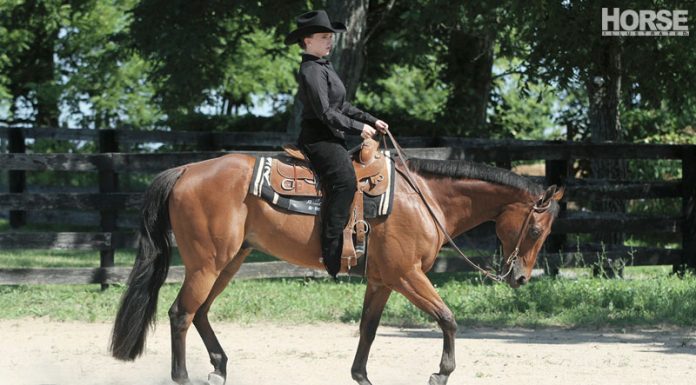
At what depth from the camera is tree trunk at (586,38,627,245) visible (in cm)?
1367

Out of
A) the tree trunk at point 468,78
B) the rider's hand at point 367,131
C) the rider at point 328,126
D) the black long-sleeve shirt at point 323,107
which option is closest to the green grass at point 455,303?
the rider at point 328,126

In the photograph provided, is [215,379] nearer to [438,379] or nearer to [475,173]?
[438,379]

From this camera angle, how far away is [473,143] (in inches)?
602

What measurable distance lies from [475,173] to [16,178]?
12.7 meters

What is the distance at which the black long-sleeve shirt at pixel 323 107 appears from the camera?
6.72 meters

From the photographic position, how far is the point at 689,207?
13008mm

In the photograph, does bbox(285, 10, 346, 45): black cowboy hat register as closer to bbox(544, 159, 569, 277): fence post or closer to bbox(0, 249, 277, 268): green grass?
bbox(544, 159, 569, 277): fence post

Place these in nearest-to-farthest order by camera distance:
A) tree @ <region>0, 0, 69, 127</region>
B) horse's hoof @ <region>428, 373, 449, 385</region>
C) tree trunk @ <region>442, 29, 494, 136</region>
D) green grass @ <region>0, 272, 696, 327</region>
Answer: horse's hoof @ <region>428, 373, 449, 385</region> → green grass @ <region>0, 272, 696, 327</region> → tree trunk @ <region>442, 29, 494, 136</region> → tree @ <region>0, 0, 69, 127</region>

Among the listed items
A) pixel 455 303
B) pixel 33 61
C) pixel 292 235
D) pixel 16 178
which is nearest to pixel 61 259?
pixel 16 178

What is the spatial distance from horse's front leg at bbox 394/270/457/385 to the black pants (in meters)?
0.51

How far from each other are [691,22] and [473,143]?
393 centimetres

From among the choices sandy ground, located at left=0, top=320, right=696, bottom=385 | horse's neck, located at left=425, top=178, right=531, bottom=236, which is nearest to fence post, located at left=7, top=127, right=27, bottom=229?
sandy ground, located at left=0, top=320, right=696, bottom=385

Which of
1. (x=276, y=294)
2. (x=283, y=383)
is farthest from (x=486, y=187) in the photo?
(x=276, y=294)

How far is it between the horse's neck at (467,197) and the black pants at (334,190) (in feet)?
2.47
